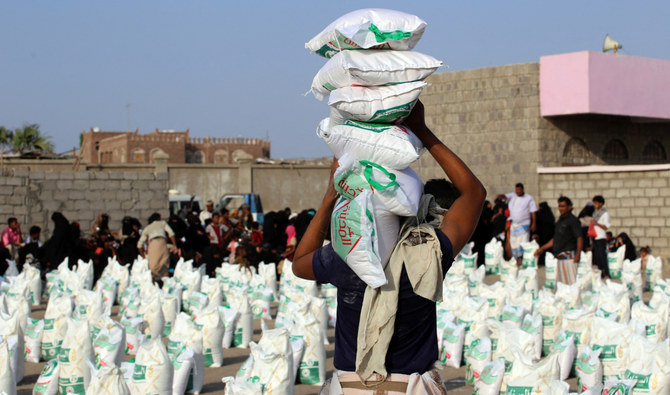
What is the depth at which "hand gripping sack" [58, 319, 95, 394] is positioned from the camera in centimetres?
493

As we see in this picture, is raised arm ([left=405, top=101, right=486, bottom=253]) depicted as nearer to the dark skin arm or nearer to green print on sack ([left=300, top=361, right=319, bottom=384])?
the dark skin arm

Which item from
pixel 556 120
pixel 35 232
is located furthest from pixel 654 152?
pixel 35 232

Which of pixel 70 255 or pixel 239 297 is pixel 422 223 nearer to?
pixel 239 297

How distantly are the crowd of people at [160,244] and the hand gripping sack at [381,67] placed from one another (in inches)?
278

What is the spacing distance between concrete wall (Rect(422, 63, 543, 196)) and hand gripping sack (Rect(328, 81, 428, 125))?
14220mm

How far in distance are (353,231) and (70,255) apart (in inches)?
370

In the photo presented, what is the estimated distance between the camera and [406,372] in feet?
8.08

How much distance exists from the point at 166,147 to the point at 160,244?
30930 millimetres

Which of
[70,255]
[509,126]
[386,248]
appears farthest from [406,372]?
[509,126]

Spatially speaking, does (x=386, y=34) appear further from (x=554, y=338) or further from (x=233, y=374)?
(x=554, y=338)

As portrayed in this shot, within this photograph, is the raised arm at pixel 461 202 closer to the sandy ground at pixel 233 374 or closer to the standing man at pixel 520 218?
the sandy ground at pixel 233 374

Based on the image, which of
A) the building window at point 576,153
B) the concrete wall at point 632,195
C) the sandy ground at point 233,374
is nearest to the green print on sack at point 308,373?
the sandy ground at point 233,374

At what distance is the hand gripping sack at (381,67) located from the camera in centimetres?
259

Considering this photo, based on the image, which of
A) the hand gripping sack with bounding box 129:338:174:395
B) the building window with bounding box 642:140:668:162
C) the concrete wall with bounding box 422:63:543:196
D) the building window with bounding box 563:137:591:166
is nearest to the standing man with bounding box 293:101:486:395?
the hand gripping sack with bounding box 129:338:174:395
